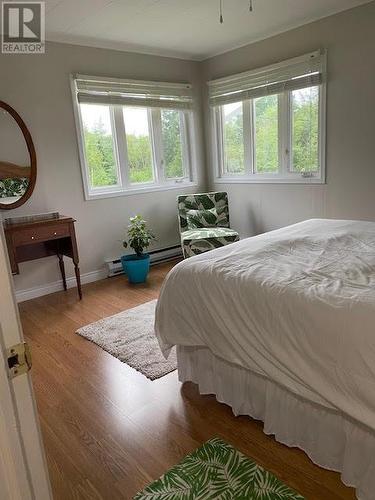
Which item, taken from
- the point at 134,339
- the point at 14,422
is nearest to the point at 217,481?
the point at 14,422

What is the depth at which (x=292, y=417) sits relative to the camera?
160 centimetres

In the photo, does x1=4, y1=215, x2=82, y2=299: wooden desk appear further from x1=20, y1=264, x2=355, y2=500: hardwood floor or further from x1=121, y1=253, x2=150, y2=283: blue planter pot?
x1=20, y1=264, x2=355, y2=500: hardwood floor

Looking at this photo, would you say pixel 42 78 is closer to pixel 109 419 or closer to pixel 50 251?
pixel 50 251

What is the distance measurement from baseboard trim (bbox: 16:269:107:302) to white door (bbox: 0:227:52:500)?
3119 millimetres

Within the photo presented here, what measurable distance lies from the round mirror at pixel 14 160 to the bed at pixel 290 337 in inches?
85.0

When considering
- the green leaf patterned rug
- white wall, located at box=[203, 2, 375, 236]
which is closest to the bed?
the green leaf patterned rug

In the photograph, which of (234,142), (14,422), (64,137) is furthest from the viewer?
(234,142)

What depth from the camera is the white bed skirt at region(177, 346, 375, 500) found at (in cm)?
138

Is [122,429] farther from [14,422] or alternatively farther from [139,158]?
[139,158]

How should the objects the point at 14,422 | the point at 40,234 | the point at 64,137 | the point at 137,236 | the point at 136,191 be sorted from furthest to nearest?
the point at 136,191 < the point at 137,236 < the point at 64,137 < the point at 40,234 < the point at 14,422

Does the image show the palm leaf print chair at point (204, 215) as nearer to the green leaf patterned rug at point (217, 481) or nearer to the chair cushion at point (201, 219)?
the chair cushion at point (201, 219)

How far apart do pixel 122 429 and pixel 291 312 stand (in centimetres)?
106

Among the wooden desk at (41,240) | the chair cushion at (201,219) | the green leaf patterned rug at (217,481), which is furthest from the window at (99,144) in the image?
the green leaf patterned rug at (217,481)

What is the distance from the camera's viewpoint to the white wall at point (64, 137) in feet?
11.3
